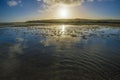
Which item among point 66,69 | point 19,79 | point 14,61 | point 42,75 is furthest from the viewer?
point 14,61

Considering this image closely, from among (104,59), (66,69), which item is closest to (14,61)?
(66,69)

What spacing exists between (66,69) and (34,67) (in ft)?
5.85

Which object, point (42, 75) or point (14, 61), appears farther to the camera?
point (14, 61)

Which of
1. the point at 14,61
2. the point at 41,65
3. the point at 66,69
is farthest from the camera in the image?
the point at 14,61

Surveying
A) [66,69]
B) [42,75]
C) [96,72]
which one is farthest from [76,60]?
[42,75]

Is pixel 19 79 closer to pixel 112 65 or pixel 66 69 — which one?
pixel 66 69

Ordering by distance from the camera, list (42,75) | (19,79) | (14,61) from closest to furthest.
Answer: (19,79) → (42,75) → (14,61)

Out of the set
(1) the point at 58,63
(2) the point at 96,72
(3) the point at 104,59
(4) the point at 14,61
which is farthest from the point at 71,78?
(4) the point at 14,61

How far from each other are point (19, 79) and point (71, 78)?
2327 millimetres

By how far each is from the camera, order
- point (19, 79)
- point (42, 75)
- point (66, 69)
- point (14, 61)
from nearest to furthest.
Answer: point (19, 79) → point (42, 75) → point (66, 69) → point (14, 61)

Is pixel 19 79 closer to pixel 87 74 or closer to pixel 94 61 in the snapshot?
pixel 87 74

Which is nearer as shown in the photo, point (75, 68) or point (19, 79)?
point (19, 79)

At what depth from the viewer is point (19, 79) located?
6.90 meters

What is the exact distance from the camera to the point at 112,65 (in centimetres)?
848
